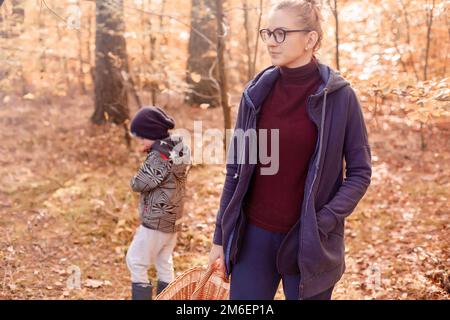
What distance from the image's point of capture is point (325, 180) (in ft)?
8.29

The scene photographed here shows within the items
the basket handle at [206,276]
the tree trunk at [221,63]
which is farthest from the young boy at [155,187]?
the tree trunk at [221,63]

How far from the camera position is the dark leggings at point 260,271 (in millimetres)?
2594

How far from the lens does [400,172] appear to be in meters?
9.03

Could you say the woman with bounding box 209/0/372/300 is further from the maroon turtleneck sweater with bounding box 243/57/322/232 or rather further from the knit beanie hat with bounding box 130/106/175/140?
the knit beanie hat with bounding box 130/106/175/140

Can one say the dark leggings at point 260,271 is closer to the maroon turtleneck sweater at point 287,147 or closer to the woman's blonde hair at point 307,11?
the maroon turtleneck sweater at point 287,147

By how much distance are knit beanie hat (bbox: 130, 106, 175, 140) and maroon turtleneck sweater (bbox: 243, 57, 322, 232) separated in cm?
178

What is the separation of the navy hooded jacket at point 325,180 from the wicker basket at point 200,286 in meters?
0.60

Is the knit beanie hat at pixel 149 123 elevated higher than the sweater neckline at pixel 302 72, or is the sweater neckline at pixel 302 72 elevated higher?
the sweater neckline at pixel 302 72

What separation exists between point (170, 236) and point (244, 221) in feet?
5.97

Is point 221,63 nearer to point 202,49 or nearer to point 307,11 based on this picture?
point 202,49

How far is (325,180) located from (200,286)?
1347 millimetres

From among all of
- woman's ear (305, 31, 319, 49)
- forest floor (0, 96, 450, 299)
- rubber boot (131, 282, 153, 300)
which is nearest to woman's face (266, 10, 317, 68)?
woman's ear (305, 31, 319, 49)

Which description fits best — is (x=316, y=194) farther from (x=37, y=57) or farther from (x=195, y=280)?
(x=37, y=57)
